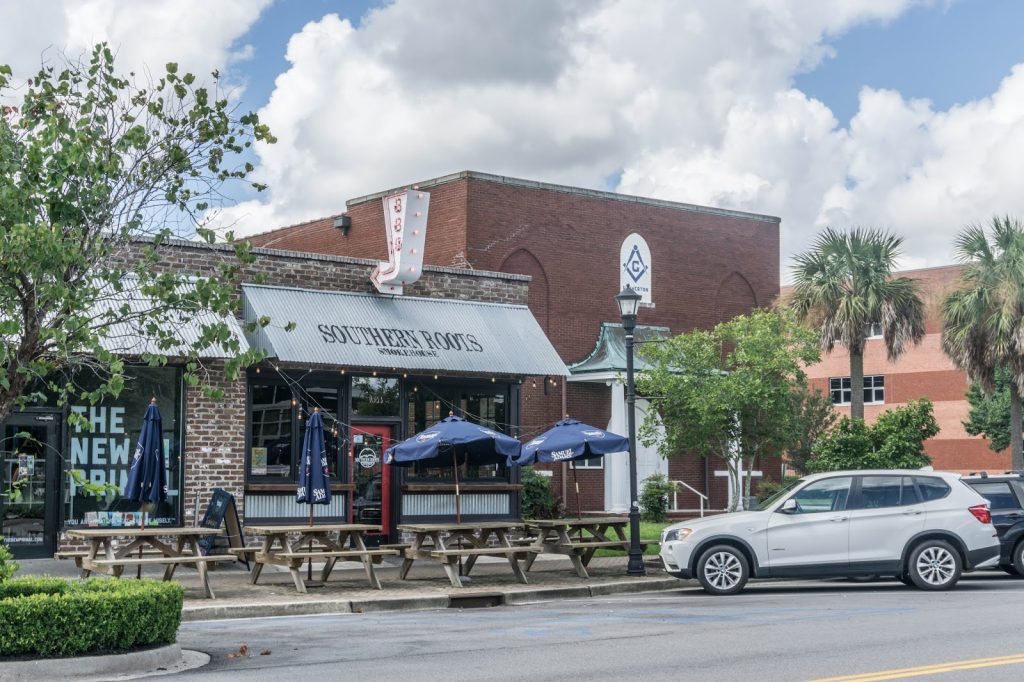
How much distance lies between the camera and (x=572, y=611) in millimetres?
15602

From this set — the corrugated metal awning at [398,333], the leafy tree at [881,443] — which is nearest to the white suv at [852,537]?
the corrugated metal awning at [398,333]

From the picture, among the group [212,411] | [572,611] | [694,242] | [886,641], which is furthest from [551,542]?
[694,242]

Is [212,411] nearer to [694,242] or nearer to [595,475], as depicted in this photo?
[595,475]

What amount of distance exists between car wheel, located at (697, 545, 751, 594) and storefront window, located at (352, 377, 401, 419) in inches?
303

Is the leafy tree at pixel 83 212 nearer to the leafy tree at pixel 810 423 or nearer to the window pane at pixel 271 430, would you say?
the window pane at pixel 271 430

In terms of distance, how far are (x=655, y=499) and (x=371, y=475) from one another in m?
10.4

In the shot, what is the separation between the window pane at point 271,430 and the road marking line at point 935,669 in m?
13.6

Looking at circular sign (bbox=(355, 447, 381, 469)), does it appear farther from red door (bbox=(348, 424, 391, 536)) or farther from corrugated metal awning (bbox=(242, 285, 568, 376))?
corrugated metal awning (bbox=(242, 285, 568, 376))

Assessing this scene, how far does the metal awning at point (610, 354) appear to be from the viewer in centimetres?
3047

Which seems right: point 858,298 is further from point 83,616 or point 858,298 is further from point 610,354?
point 83,616

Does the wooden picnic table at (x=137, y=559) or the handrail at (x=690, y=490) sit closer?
the wooden picnic table at (x=137, y=559)

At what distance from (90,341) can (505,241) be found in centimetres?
1964

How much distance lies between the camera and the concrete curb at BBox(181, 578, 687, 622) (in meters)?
15.2

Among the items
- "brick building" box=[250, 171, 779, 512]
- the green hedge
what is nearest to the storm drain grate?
the green hedge
